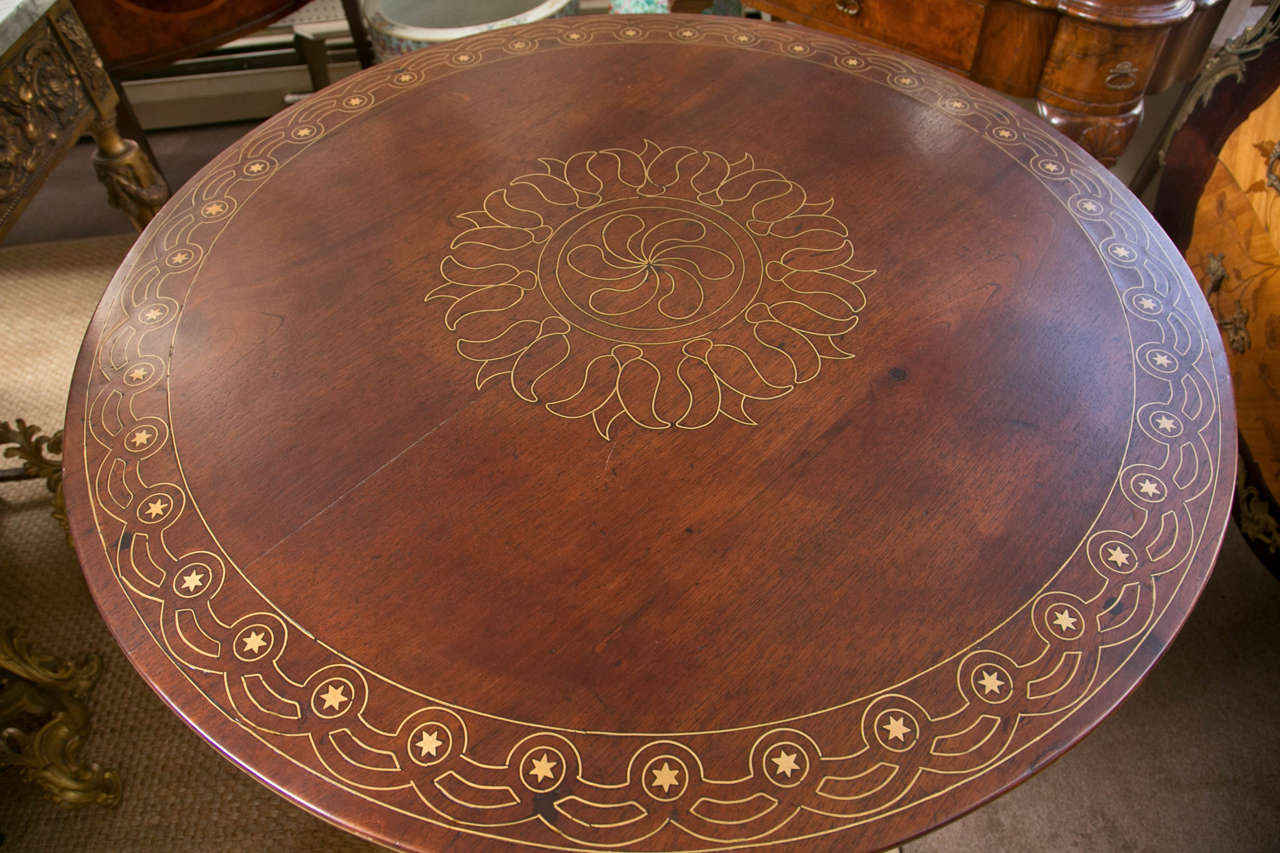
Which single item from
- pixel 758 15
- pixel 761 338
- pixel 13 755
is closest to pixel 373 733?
pixel 761 338

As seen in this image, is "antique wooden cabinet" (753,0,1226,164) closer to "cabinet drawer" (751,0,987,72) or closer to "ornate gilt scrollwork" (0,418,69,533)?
"cabinet drawer" (751,0,987,72)

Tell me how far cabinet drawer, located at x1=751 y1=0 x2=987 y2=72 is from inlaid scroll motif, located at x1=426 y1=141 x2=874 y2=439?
0.70 meters

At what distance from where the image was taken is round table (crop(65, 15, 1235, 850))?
0.64 meters

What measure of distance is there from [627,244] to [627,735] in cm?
59

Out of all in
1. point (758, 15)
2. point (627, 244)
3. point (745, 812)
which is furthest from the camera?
point (758, 15)

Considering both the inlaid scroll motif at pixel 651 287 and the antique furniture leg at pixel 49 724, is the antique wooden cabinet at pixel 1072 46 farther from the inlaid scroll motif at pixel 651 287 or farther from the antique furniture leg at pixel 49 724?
the antique furniture leg at pixel 49 724

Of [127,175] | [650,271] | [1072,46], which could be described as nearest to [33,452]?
[127,175]

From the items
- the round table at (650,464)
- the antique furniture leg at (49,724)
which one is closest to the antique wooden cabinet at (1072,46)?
the round table at (650,464)

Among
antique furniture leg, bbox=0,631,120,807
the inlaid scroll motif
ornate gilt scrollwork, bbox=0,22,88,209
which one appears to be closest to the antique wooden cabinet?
the inlaid scroll motif

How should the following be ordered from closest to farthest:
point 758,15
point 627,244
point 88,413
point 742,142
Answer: point 88,413
point 627,244
point 742,142
point 758,15

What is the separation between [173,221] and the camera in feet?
3.43

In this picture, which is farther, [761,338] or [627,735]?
[761,338]

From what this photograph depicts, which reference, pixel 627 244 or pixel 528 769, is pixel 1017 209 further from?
pixel 528 769

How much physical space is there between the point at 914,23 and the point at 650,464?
4.08 ft
